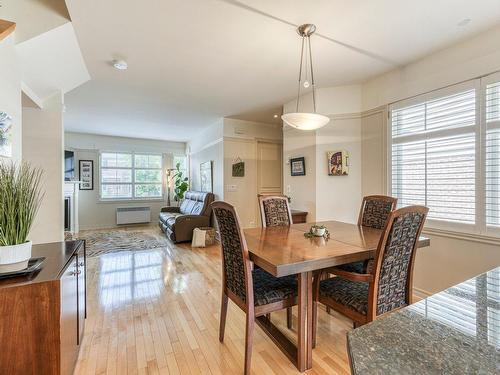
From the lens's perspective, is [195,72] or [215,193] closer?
[195,72]

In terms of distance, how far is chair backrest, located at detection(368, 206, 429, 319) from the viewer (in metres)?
1.44

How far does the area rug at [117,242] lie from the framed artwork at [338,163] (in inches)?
140

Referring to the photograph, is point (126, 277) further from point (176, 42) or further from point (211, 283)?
point (176, 42)

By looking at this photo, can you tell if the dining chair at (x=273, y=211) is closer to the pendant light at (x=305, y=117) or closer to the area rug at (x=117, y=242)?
the pendant light at (x=305, y=117)

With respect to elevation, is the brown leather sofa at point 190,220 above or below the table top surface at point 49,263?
below

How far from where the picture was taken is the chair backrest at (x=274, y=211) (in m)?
2.63

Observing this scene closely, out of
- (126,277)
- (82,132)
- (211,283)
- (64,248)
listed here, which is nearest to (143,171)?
(82,132)

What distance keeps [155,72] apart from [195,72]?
1.65 ft

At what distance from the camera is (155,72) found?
3.06 metres

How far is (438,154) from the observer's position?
2.60 m

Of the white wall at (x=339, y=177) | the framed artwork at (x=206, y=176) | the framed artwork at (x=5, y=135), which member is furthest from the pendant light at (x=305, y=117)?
the framed artwork at (x=206, y=176)

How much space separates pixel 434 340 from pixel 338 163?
10.2 feet

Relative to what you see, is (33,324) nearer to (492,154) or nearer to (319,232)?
(319,232)

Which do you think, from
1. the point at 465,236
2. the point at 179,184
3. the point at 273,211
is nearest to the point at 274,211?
the point at 273,211
